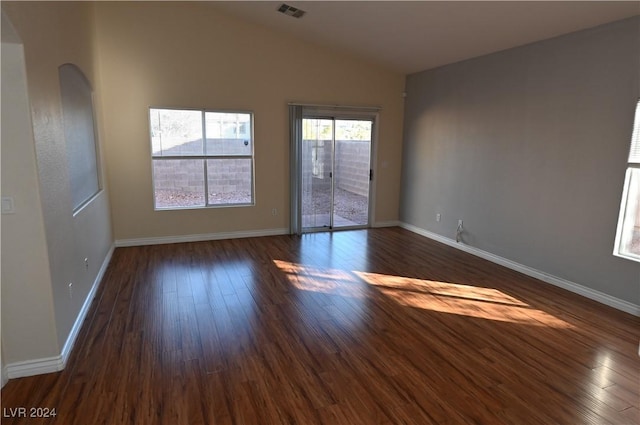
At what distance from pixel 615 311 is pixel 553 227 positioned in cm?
104

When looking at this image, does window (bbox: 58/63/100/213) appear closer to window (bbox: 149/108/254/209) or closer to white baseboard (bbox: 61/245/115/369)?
white baseboard (bbox: 61/245/115/369)

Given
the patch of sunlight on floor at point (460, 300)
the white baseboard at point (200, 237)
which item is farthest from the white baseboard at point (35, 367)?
the white baseboard at point (200, 237)

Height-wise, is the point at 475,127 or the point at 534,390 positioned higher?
the point at 475,127

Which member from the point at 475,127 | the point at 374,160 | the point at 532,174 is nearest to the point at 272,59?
the point at 374,160

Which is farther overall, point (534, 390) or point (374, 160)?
point (374, 160)

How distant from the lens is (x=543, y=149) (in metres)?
4.32

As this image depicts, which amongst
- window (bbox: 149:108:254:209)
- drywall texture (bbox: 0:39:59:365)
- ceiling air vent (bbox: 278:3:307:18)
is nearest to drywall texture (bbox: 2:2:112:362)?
drywall texture (bbox: 0:39:59:365)

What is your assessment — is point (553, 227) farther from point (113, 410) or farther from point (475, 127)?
point (113, 410)

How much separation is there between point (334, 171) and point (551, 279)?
3.69m

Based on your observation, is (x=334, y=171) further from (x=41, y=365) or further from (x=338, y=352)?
(x=41, y=365)

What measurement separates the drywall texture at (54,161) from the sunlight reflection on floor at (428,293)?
213cm

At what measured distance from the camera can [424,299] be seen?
12.6ft

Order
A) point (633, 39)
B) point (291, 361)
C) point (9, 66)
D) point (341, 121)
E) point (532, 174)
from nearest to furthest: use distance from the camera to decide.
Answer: point (9, 66) → point (291, 361) → point (633, 39) → point (532, 174) → point (341, 121)

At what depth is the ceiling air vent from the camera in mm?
4750
